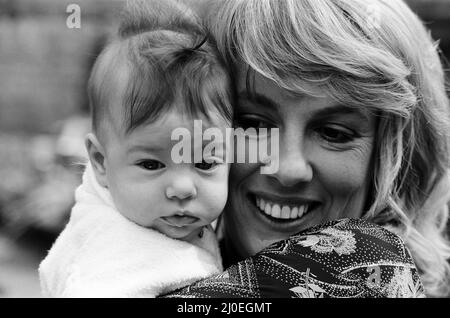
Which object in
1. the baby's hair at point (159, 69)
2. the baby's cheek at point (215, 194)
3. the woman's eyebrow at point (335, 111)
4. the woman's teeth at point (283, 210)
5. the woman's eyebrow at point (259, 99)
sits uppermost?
the baby's hair at point (159, 69)

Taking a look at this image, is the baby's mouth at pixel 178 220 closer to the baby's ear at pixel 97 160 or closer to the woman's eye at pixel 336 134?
the baby's ear at pixel 97 160

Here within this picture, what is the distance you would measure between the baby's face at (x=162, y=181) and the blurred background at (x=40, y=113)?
3846 millimetres

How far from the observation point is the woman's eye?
1800 mm

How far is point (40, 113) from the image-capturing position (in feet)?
23.4

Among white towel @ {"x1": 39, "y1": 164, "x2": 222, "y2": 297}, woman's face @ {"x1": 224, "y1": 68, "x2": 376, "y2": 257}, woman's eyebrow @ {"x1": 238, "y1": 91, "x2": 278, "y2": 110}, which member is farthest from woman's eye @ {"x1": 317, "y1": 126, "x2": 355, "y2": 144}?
white towel @ {"x1": 39, "y1": 164, "x2": 222, "y2": 297}

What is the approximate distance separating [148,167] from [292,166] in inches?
15.3

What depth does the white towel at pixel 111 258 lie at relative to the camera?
4.83 feet

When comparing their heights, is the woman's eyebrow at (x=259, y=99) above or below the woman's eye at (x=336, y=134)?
above

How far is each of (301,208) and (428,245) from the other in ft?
1.97

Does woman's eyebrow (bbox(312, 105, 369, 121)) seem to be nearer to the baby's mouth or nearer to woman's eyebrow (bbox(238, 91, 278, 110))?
woman's eyebrow (bbox(238, 91, 278, 110))

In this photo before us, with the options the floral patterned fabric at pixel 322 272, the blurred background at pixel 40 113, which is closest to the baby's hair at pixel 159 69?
the floral patterned fabric at pixel 322 272

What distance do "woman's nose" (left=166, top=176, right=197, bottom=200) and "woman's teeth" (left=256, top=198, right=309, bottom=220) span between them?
372 mm

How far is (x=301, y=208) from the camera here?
1.85 metres
